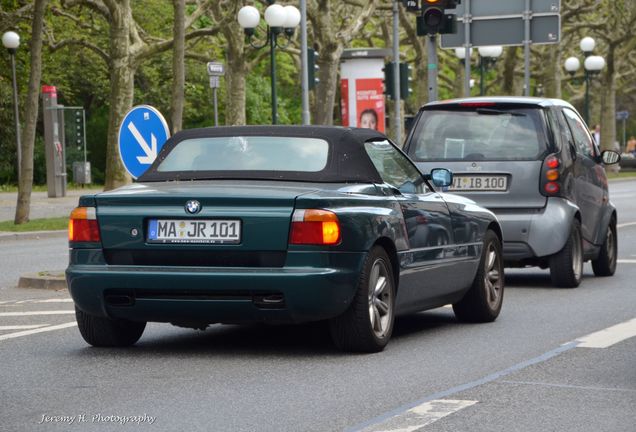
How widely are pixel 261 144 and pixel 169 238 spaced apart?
1.12 meters

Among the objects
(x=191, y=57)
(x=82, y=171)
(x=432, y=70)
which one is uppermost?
(x=191, y=57)

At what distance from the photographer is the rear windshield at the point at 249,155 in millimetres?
9539

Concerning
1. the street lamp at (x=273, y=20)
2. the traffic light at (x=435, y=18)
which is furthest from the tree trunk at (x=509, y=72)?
the traffic light at (x=435, y=18)

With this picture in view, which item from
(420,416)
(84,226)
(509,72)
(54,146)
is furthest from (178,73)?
(509,72)

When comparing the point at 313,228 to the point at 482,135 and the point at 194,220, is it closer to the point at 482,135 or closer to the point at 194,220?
the point at 194,220

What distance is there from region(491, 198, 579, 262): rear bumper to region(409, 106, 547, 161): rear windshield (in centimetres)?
51

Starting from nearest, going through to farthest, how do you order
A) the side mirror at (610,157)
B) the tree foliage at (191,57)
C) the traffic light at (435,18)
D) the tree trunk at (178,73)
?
the side mirror at (610,157) → the traffic light at (435,18) → the tree trunk at (178,73) → the tree foliage at (191,57)

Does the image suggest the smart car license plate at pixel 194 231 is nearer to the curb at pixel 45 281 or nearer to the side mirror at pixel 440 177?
the side mirror at pixel 440 177

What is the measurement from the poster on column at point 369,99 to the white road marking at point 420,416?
33528 millimetres

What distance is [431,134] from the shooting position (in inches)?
573

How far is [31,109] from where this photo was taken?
2655 centimetres

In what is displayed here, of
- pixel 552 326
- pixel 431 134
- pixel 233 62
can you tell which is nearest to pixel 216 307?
pixel 552 326

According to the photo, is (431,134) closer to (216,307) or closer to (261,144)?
(261,144)

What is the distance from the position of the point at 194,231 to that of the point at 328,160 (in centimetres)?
112
